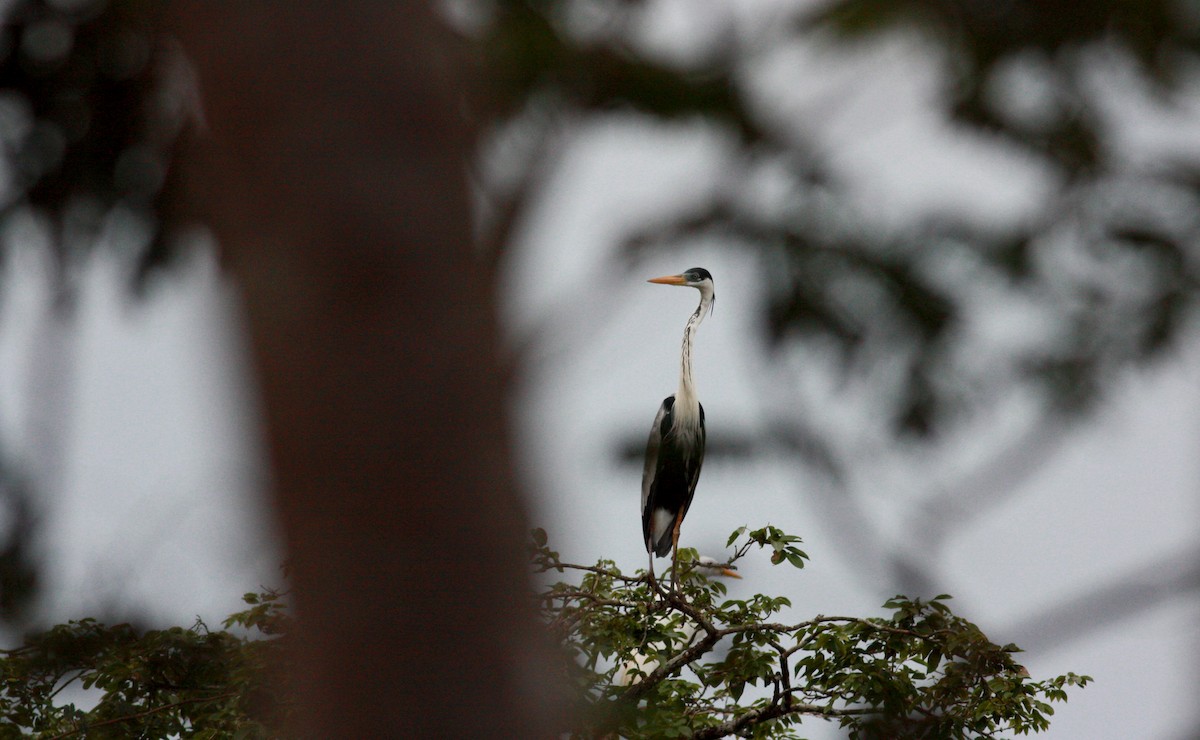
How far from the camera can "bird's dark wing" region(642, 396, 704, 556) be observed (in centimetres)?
798

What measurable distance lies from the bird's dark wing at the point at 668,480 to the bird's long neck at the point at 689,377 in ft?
0.30

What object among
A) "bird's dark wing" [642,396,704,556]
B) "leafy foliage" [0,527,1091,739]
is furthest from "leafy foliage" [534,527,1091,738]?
"bird's dark wing" [642,396,704,556]

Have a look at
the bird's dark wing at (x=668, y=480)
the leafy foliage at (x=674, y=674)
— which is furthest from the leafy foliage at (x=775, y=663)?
the bird's dark wing at (x=668, y=480)

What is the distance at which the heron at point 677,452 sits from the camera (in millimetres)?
7949

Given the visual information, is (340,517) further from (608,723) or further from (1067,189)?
(1067,189)

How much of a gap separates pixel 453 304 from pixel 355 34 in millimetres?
365

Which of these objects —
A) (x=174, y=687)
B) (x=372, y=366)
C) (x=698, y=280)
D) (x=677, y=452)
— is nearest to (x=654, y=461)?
(x=677, y=452)

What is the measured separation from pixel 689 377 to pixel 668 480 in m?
0.75

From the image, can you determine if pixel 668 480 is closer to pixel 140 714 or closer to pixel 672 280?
pixel 672 280

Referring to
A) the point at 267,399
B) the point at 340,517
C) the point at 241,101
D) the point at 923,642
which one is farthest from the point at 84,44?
the point at 923,642

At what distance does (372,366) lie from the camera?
4.52ft

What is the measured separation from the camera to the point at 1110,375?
2637 mm

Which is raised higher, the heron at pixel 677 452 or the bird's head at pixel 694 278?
the bird's head at pixel 694 278

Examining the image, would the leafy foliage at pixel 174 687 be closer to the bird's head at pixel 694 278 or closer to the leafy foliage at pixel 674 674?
the leafy foliage at pixel 674 674
